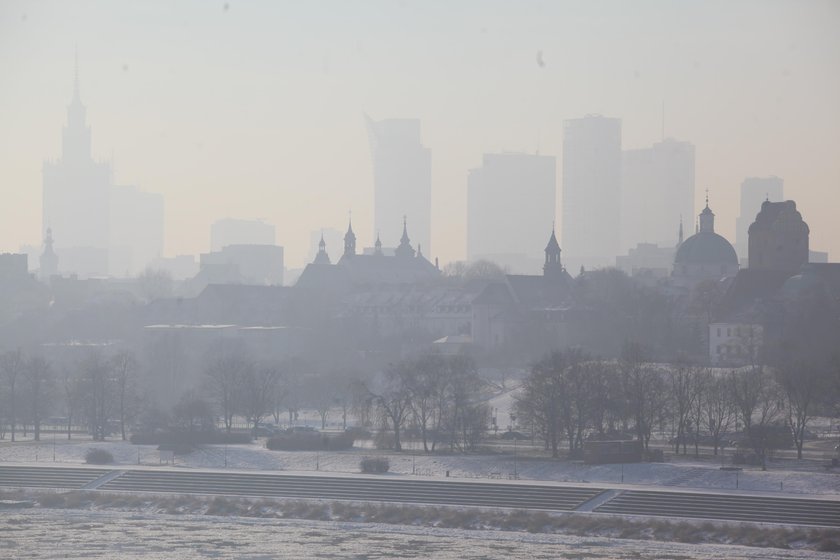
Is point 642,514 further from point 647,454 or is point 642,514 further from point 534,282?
point 534,282

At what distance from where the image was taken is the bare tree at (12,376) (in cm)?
7325

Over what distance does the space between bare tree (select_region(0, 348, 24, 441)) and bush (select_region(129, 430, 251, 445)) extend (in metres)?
7.29

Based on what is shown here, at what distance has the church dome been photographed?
451 feet

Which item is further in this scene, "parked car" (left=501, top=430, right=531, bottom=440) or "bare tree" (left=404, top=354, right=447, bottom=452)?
"parked car" (left=501, top=430, right=531, bottom=440)

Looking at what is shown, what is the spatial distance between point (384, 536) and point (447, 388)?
878 inches

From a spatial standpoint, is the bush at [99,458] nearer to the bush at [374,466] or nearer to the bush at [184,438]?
Answer: the bush at [184,438]

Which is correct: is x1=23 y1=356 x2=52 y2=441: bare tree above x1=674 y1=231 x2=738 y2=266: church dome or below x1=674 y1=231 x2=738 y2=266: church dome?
below

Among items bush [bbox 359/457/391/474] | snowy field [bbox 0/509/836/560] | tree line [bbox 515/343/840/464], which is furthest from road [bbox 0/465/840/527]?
tree line [bbox 515/343/840/464]

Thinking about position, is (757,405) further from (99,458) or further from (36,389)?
(36,389)

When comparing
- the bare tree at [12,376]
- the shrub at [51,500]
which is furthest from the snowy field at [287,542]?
the bare tree at [12,376]

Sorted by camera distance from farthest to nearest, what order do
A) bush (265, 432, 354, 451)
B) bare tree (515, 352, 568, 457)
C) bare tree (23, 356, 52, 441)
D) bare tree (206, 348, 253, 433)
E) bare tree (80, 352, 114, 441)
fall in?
1. bare tree (206, 348, 253, 433)
2. bare tree (23, 356, 52, 441)
3. bare tree (80, 352, 114, 441)
4. bush (265, 432, 354, 451)
5. bare tree (515, 352, 568, 457)

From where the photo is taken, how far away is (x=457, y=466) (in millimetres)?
56969

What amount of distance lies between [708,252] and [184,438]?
80095mm

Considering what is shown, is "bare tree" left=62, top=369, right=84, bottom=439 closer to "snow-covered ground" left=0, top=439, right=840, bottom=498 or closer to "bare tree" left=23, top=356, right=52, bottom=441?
"bare tree" left=23, top=356, right=52, bottom=441
